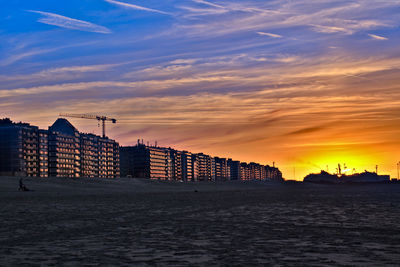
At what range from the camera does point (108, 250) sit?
17.3m

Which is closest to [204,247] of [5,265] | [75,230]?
[5,265]

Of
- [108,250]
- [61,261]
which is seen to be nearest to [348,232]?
[108,250]

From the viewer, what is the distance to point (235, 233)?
22750 millimetres

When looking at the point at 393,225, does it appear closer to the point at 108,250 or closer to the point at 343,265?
the point at 343,265

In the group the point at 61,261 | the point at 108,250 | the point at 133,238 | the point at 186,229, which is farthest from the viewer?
the point at 186,229

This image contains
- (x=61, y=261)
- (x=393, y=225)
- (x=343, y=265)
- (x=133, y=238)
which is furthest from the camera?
(x=393, y=225)

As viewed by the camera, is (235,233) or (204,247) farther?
(235,233)

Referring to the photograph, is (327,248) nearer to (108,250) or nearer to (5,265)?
(108,250)

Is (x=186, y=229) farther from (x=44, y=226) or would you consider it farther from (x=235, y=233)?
(x=44, y=226)

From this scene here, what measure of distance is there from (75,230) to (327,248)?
11530mm

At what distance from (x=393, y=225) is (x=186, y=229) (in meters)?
10.1

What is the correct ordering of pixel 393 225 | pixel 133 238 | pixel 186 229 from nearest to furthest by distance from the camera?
pixel 133 238, pixel 186 229, pixel 393 225

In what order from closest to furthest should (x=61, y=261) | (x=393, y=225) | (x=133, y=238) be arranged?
(x=61, y=261), (x=133, y=238), (x=393, y=225)

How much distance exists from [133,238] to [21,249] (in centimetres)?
467
